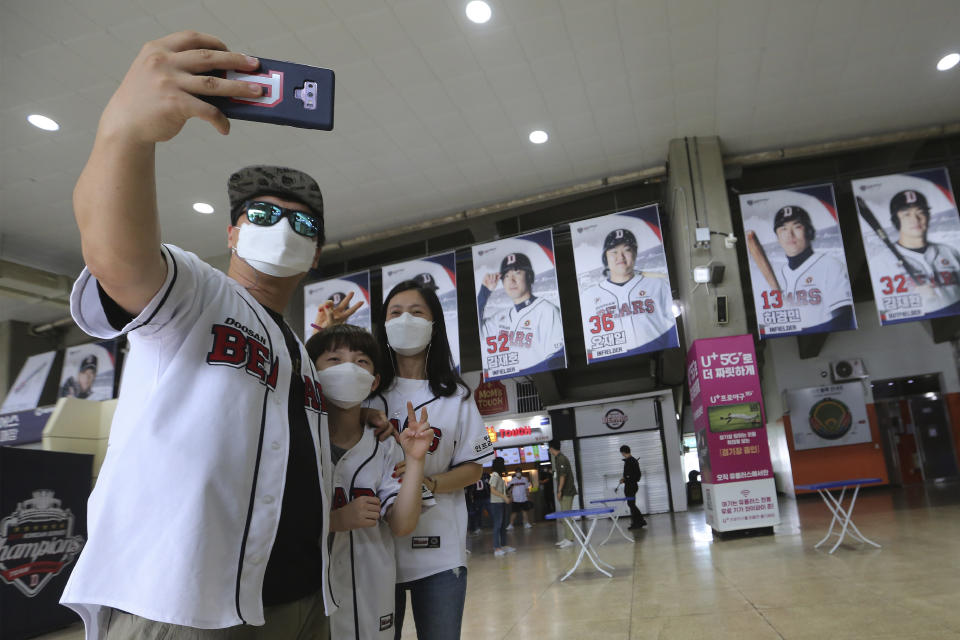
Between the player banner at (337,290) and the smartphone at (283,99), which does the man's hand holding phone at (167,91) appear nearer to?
the smartphone at (283,99)

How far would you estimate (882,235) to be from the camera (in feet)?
25.1

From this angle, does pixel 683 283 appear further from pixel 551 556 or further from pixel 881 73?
pixel 551 556

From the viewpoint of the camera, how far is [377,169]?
8.34 meters

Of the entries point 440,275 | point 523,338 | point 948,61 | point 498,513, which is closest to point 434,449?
point 523,338

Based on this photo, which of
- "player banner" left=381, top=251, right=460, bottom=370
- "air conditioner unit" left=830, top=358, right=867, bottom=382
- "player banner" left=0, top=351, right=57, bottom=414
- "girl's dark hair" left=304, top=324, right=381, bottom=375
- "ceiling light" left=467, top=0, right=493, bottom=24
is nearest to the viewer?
"girl's dark hair" left=304, top=324, right=381, bottom=375

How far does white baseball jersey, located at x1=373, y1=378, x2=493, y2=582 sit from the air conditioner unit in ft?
49.7

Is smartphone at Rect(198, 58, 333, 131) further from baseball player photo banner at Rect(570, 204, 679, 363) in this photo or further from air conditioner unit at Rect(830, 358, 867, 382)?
air conditioner unit at Rect(830, 358, 867, 382)

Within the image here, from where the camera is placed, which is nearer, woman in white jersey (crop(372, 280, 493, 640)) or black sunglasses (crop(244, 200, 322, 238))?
black sunglasses (crop(244, 200, 322, 238))

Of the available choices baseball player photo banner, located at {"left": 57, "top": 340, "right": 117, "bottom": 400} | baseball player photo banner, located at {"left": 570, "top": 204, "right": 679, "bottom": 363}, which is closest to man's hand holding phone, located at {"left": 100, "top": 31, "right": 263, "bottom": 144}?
baseball player photo banner, located at {"left": 570, "top": 204, "right": 679, "bottom": 363}

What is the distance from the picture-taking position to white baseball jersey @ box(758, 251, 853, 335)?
7449 millimetres

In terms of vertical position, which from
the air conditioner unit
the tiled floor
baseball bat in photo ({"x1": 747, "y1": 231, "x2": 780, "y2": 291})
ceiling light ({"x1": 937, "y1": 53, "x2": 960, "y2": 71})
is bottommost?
the tiled floor

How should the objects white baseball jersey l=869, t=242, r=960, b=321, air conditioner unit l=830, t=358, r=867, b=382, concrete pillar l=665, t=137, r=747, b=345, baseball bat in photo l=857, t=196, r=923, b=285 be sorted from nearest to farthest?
white baseball jersey l=869, t=242, r=960, b=321 < baseball bat in photo l=857, t=196, r=923, b=285 < concrete pillar l=665, t=137, r=747, b=345 < air conditioner unit l=830, t=358, r=867, b=382

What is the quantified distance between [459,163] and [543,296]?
228cm

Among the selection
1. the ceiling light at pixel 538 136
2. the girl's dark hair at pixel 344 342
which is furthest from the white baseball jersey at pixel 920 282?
the girl's dark hair at pixel 344 342
